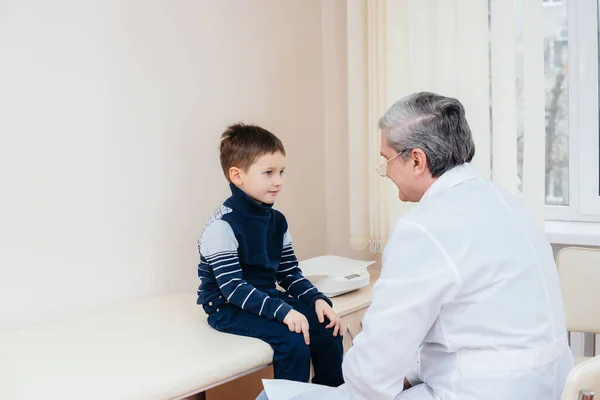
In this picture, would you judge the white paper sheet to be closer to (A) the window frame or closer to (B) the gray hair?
(B) the gray hair

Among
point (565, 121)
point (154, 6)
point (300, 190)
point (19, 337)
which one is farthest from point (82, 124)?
point (565, 121)

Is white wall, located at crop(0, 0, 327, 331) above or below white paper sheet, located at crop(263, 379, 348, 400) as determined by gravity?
above

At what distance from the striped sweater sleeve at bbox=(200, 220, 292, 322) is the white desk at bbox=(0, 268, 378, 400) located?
0.30 feet

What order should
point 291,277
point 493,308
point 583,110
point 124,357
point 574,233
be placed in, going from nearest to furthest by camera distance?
point 493,308, point 124,357, point 291,277, point 574,233, point 583,110

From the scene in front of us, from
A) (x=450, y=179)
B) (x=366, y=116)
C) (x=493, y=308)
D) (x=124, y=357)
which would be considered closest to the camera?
(x=493, y=308)

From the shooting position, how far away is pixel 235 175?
72.6 inches

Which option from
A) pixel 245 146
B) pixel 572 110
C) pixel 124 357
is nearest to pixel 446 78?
pixel 572 110

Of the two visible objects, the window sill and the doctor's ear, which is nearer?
the doctor's ear

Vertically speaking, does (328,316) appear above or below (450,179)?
below

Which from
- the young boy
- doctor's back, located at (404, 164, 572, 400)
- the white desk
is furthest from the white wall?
doctor's back, located at (404, 164, 572, 400)

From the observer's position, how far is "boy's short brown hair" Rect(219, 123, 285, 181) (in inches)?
71.9

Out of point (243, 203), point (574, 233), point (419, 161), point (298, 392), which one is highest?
point (419, 161)

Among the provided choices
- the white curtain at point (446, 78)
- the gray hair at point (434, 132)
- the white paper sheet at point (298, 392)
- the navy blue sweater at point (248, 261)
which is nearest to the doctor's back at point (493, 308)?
the gray hair at point (434, 132)

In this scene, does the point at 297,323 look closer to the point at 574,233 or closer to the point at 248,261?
the point at 248,261
